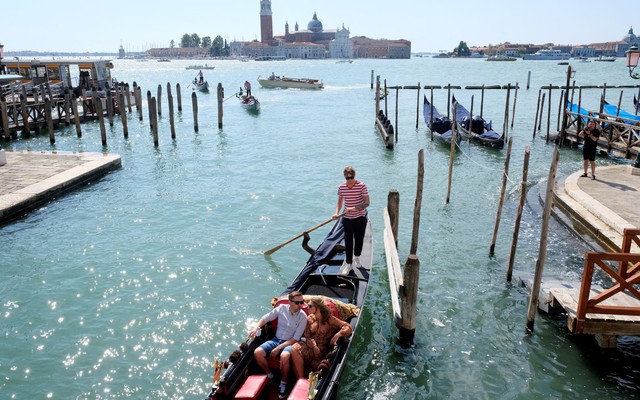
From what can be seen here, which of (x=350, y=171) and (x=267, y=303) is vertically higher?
(x=350, y=171)

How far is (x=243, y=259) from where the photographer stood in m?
9.32

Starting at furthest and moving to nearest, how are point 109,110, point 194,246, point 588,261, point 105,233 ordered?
1. point 109,110
2. point 105,233
3. point 194,246
4. point 588,261

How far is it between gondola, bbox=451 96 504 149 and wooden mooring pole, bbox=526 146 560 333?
45.0 feet

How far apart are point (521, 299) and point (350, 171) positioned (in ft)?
10.9

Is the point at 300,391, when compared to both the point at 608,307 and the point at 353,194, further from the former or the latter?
the point at 608,307

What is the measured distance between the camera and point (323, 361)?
491 centimetres

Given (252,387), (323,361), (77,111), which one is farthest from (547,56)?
(252,387)

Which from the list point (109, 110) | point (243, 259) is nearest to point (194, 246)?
point (243, 259)

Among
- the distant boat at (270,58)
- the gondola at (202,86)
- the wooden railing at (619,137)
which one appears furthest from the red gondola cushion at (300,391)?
the distant boat at (270,58)

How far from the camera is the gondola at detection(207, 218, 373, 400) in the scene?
4637 mm

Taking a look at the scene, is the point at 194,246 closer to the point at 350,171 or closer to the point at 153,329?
the point at 153,329

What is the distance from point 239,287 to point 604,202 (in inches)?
278

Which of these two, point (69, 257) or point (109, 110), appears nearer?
point (69, 257)

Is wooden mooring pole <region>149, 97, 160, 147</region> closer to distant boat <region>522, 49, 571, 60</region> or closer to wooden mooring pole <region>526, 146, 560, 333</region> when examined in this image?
wooden mooring pole <region>526, 146, 560, 333</region>
